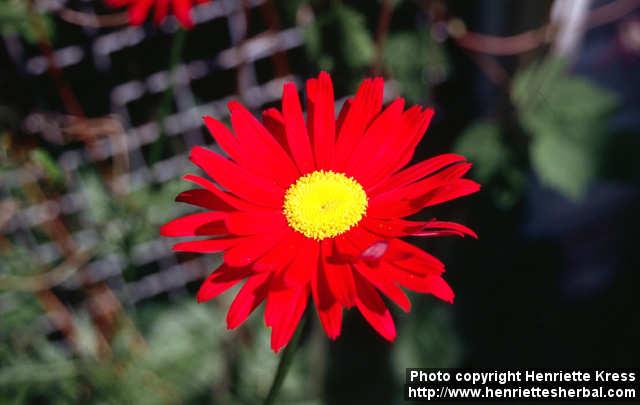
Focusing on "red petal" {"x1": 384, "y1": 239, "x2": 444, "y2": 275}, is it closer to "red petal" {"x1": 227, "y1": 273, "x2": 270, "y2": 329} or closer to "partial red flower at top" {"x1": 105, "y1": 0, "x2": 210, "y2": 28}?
"red petal" {"x1": 227, "y1": 273, "x2": 270, "y2": 329}

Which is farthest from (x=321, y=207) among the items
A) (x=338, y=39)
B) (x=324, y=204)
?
(x=338, y=39)

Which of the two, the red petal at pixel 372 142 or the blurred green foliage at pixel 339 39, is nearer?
the red petal at pixel 372 142

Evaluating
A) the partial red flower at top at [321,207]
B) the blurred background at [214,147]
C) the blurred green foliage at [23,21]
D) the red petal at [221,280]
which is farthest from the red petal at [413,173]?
the blurred green foliage at [23,21]

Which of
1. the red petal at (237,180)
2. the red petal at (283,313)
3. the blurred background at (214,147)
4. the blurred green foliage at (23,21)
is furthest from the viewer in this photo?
the blurred background at (214,147)

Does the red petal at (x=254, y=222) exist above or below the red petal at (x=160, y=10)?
below

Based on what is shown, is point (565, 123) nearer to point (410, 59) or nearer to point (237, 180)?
point (410, 59)

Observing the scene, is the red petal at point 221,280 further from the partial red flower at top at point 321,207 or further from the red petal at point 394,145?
the red petal at point 394,145

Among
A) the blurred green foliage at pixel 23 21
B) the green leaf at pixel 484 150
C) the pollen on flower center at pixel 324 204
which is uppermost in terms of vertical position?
the blurred green foliage at pixel 23 21
